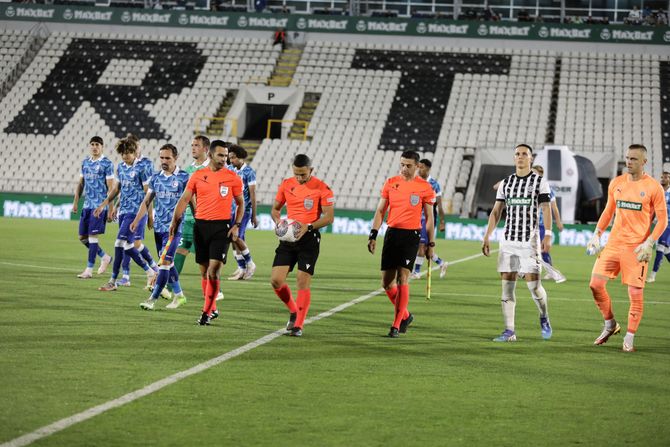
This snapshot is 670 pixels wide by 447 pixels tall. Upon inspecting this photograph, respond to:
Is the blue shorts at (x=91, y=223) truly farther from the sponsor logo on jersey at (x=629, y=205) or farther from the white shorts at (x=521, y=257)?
the sponsor logo on jersey at (x=629, y=205)

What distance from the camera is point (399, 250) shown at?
1178 cm

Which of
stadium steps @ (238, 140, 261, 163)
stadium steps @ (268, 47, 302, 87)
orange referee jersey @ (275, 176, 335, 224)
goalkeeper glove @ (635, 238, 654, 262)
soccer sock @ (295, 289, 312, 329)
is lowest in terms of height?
soccer sock @ (295, 289, 312, 329)

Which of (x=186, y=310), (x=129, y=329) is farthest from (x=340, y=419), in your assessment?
(x=186, y=310)

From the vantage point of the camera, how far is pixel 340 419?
7.09 meters

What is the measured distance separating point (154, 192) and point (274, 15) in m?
39.2

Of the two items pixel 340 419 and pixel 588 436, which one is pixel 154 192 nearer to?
pixel 340 419

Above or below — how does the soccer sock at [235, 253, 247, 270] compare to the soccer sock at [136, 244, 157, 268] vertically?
below

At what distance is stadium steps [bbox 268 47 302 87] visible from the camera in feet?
164

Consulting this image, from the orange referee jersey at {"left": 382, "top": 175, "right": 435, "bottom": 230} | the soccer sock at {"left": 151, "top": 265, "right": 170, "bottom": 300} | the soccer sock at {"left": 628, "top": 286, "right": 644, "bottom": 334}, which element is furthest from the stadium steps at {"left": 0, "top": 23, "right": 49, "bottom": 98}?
the soccer sock at {"left": 628, "top": 286, "right": 644, "bottom": 334}

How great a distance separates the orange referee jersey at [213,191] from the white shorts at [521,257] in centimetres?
322

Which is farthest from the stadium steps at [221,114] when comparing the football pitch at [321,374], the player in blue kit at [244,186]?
the football pitch at [321,374]

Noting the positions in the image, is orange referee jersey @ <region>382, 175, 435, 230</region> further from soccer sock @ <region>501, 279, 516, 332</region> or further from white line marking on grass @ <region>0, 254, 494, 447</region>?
white line marking on grass @ <region>0, 254, 494, 447</region>

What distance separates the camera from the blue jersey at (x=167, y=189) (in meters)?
13.8

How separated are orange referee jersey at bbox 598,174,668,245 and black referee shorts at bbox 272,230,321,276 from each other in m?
3.23
